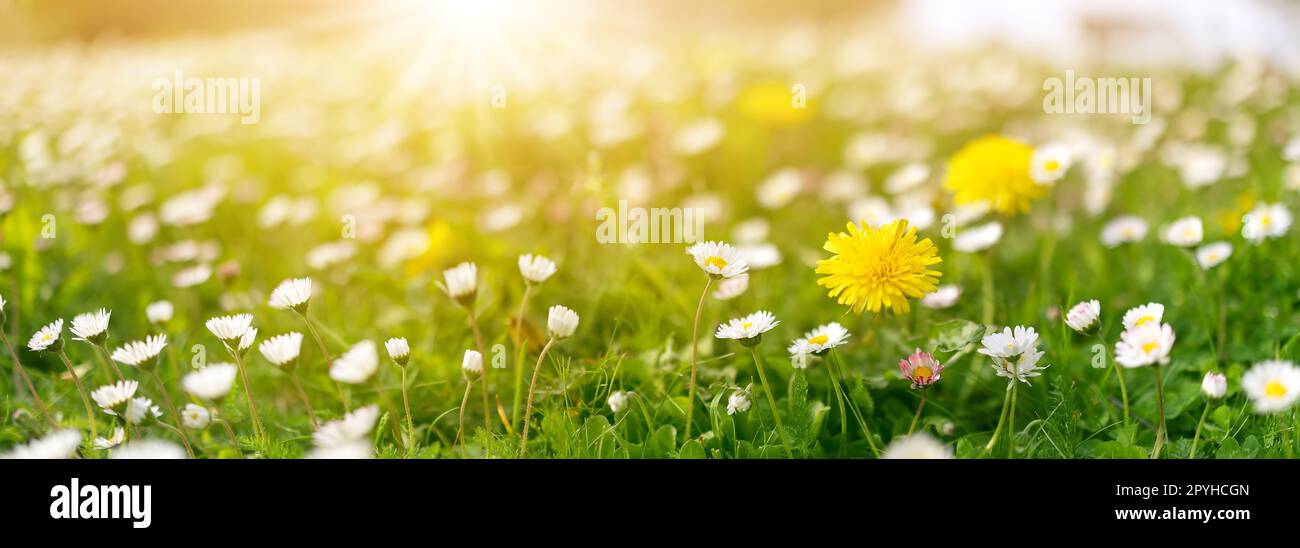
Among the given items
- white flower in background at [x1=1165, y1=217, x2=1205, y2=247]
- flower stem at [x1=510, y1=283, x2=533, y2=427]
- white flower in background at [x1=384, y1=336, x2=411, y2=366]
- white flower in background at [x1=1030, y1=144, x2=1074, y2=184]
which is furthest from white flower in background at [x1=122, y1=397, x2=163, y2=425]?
white flower in background at [x1=1165, y1=217, x2=1205, y2=247]

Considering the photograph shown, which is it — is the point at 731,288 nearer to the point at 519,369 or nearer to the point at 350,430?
the point at 519,369

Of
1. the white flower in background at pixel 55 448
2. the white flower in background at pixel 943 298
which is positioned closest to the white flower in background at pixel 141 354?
the white flower in background at pixel 55 448

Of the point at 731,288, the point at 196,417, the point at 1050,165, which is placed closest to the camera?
the point at 196,417

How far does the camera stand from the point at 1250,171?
7.93 ft

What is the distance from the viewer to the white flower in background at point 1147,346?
1.10 meters

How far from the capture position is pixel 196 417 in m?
1.39

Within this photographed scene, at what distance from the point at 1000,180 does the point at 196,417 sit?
147 centimetres

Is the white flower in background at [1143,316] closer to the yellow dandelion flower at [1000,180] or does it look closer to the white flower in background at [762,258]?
the yellow dandelion flower at [1000,180]

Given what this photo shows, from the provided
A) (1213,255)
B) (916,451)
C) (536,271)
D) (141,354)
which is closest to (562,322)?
(536,271)
